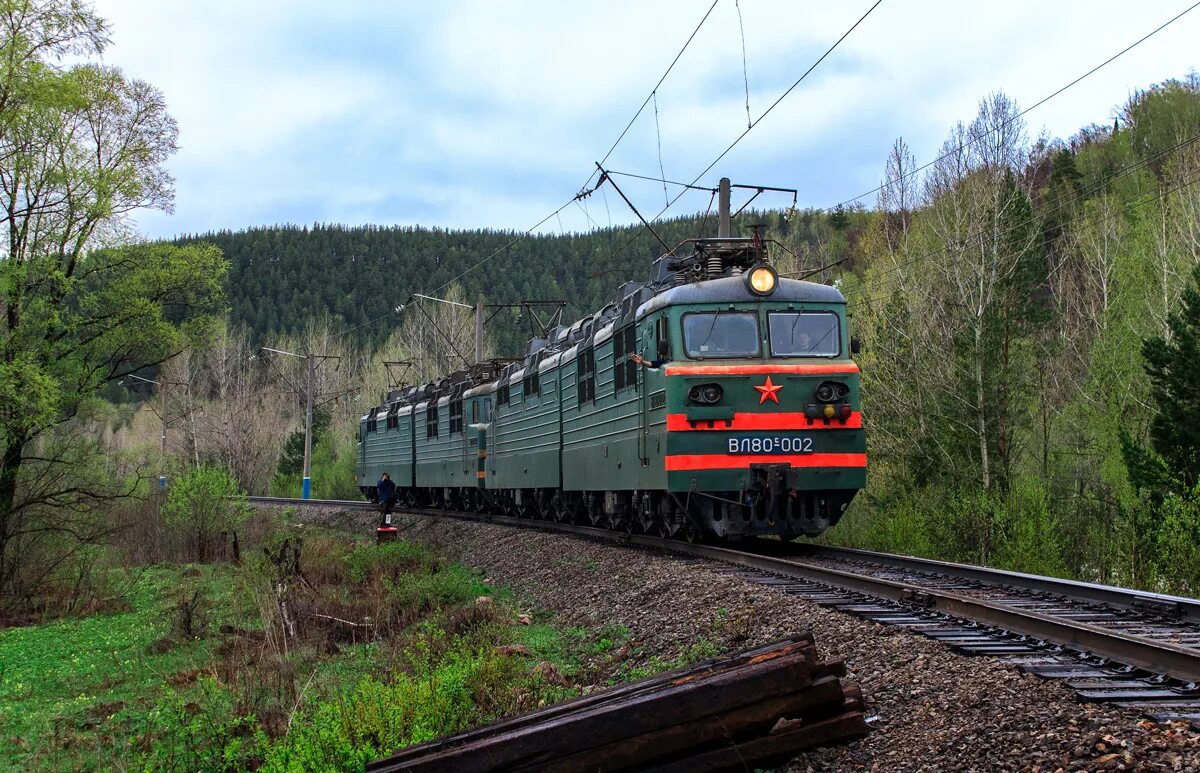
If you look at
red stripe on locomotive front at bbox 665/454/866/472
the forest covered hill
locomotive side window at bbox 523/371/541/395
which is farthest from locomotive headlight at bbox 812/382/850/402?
the forest covered hill

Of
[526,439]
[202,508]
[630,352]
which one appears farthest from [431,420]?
[630,352]

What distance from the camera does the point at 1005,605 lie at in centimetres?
845

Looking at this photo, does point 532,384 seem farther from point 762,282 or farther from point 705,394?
point 705,394

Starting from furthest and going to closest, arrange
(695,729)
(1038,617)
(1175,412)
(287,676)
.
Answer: (1175,412) → (287,676) → (1038,617) → (695,729)

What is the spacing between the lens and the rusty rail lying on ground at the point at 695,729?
16.4 ft

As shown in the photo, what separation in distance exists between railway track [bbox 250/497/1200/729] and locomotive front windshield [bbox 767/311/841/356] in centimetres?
251

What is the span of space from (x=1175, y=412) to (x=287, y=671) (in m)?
13.9

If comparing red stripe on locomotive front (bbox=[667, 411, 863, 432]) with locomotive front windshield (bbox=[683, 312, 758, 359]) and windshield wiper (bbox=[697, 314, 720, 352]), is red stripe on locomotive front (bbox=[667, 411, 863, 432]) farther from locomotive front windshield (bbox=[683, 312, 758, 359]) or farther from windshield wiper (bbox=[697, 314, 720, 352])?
windshield wiper (bbox=[697, 314, 720, 352])

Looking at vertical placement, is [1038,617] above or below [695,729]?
above

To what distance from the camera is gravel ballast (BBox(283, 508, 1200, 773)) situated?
446cm

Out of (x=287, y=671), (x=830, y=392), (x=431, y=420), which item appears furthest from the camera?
(x=431, y=420)

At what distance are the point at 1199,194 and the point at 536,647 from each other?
88.0 ft

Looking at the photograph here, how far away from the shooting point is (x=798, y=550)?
14320 mm

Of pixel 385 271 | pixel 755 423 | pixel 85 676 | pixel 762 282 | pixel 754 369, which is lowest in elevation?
pixel 85 676
